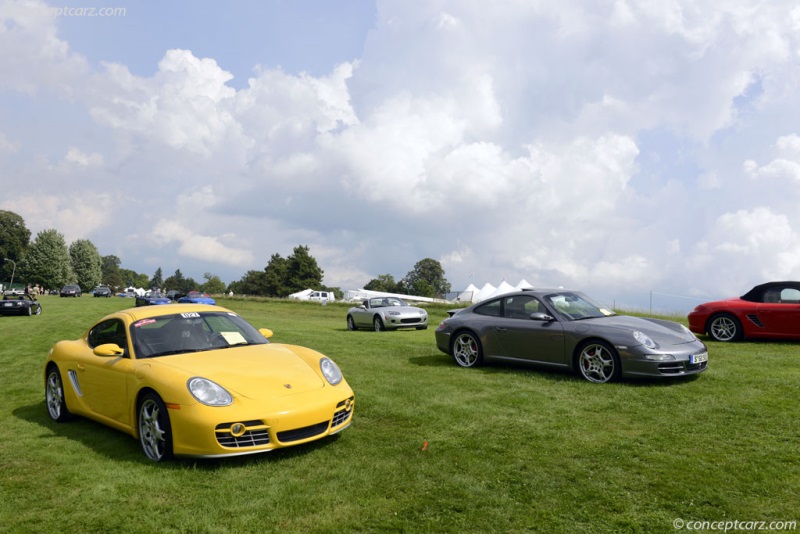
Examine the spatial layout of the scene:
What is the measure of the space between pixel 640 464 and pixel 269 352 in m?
3.80

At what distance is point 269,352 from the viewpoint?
6.35 metres

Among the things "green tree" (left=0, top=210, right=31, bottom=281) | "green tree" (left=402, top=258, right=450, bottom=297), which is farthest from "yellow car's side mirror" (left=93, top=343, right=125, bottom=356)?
"green tree" (left=402, top=258, right=450, bottom=297)

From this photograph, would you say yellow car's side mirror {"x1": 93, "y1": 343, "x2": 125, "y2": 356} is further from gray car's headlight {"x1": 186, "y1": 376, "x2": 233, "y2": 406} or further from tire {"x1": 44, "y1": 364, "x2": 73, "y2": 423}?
tire {"x1": 44, "y1": 364, "x2": 73, "y2": 423}

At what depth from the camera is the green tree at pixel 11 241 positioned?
110019 mm

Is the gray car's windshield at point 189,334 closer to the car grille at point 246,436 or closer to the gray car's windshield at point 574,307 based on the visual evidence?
the car grille at point 246,436

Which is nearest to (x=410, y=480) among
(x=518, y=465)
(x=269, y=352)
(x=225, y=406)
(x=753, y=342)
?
(x=518, y=465)

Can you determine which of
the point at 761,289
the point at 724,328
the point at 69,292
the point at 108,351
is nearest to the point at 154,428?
the point at 108,351

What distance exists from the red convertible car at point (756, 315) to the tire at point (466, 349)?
7.00m

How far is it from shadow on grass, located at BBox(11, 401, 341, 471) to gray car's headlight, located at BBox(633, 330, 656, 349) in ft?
15.4

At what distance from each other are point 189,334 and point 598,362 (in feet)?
18.7

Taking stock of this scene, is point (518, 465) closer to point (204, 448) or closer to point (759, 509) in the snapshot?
point (759, 509)

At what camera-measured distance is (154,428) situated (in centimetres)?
547

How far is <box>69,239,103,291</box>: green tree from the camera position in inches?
4654

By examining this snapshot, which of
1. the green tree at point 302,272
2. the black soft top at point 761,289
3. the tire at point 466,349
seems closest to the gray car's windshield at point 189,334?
the tire at point 466,349
